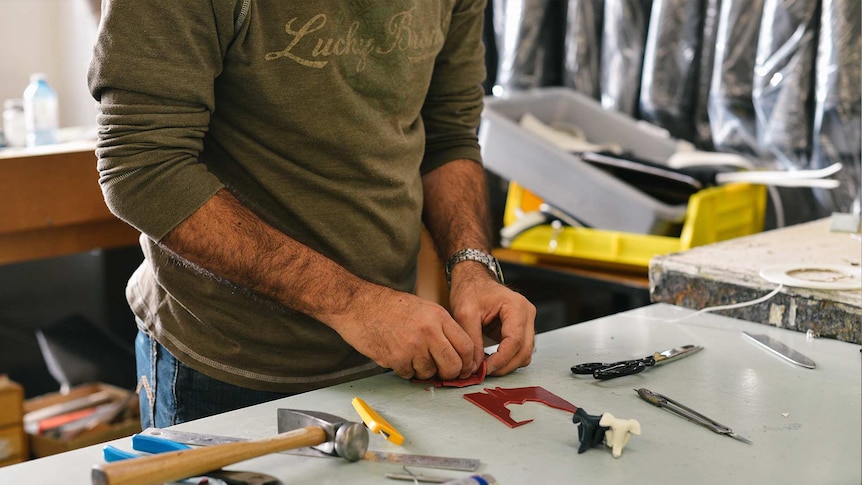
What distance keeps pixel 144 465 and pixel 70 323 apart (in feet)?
7.28

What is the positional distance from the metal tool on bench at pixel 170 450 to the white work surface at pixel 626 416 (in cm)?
2

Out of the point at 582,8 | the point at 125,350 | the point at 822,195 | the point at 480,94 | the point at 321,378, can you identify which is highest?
the point at 582,8

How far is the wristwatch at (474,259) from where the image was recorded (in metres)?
1.25

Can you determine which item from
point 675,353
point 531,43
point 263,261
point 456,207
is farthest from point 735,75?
point 263,261

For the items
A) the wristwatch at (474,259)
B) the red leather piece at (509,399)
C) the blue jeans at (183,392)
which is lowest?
the blue jeans at (183,392)

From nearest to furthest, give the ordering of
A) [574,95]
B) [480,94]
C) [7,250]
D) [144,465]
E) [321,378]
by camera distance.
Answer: [144,465] < [321,378] < [480,94] < [7,250] < [574,95]

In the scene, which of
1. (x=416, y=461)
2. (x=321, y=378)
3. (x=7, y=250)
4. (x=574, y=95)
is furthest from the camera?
(x=574, y=95)

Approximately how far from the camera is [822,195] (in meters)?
2.20

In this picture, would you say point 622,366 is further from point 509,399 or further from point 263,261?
point 263,261

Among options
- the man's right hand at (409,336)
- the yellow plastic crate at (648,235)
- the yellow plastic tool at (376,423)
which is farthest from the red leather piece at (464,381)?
the yellow plastic crate at (648,235)

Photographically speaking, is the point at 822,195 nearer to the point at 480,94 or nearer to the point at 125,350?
the point at 480,94

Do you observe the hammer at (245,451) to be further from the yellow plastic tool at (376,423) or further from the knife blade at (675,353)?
the knife blade at (675,353)

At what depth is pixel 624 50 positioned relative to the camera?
255 cm

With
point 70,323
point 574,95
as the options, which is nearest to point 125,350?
point 70,323
